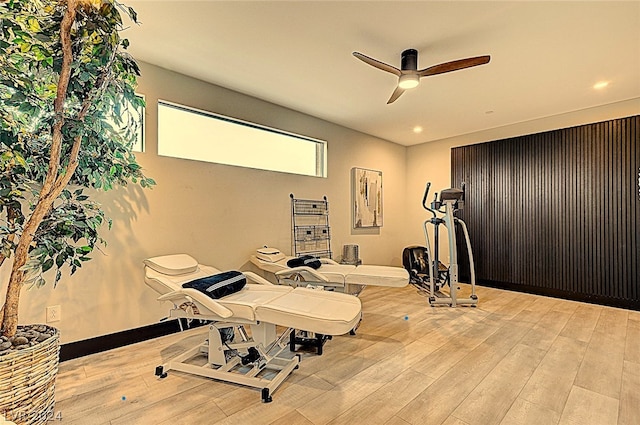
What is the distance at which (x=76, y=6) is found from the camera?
1.49 metres

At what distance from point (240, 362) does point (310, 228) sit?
7.95ft

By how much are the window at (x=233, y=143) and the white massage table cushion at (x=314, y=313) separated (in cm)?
209

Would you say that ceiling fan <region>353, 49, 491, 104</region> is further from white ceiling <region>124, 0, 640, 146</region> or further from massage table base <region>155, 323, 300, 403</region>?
massage table base <region>155, 323, 300, 403</region>

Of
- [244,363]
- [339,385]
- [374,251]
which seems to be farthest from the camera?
[374,251]

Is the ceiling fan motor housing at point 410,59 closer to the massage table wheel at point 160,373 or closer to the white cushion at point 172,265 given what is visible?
the white cushion at point 172,265

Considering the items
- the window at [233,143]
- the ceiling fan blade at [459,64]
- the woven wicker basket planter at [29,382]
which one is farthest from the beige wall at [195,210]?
the ceiling fan blade at [459,64]

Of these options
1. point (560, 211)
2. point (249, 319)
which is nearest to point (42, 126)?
point (249, 319)

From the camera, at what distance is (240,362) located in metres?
2.46

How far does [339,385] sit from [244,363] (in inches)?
28.6

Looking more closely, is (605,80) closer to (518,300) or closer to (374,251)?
(518,300)

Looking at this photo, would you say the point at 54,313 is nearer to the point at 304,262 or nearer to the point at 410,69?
the point at 304,262

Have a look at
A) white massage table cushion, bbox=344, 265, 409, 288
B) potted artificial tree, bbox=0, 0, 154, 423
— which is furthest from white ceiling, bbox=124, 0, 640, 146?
white massage table cushion, bbox=344, 265, 409, 288

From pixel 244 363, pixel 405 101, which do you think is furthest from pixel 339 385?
pixel 405 101

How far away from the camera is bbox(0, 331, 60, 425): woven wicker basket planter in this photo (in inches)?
55.8
